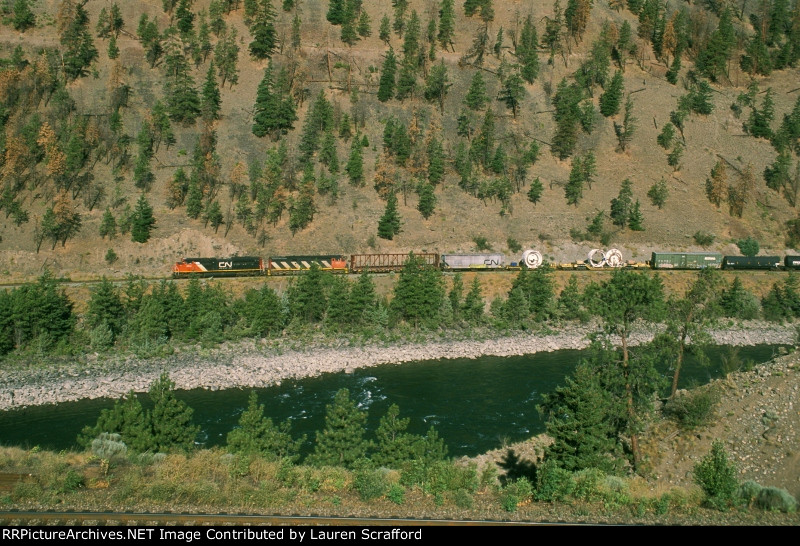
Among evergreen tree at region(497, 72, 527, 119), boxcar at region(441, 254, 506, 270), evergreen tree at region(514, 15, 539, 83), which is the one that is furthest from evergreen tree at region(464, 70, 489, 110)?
boxcar at region(441, 254, 506, 270)

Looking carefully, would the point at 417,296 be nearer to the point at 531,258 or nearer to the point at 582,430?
the point at 531,258

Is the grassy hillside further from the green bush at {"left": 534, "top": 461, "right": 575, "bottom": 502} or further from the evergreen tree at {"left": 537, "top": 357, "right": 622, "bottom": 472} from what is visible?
the green bush at {"left": 534, "top": 461, "right": 575, "bottom": 502}

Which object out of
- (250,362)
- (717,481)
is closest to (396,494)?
(717,481)

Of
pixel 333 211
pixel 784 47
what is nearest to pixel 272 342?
pixel 333 211

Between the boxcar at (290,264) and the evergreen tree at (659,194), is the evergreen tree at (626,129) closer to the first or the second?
the evergreen tree at (659,194)

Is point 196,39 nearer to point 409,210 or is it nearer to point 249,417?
point 409,210

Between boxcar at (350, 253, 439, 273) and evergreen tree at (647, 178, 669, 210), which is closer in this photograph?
boxcar at (350, 253, 439, 273)
